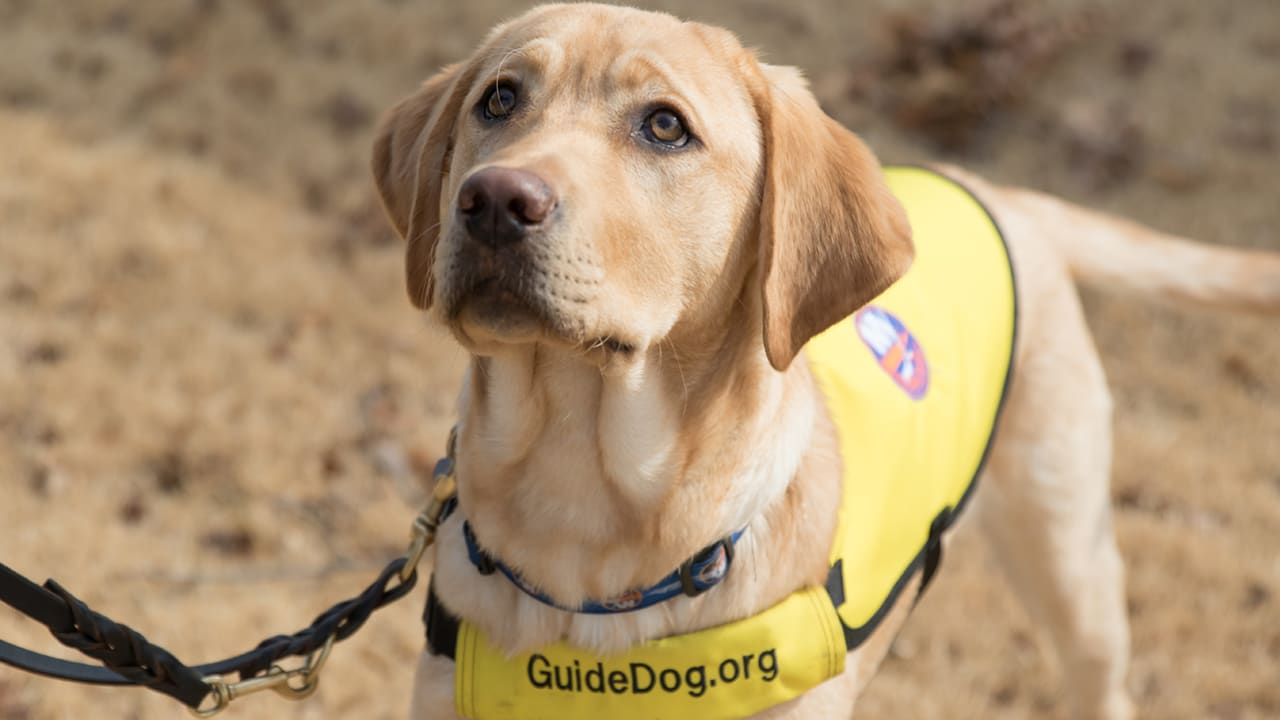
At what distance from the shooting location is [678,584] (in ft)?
7.80

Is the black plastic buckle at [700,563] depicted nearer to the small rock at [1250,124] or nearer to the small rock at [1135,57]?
the small rock at [1250,124]

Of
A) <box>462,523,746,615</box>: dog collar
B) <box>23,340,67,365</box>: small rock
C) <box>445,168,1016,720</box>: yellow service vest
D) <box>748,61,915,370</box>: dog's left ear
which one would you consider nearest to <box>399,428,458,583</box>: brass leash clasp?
<box>445,168,1016,720</box>: yellow service vest

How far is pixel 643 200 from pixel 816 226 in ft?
1.24

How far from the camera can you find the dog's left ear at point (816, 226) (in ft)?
7.78

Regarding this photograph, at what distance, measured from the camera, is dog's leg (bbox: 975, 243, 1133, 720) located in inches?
131

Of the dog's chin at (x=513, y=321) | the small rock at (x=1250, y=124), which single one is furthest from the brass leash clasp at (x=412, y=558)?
the small rock at (x=1250, y=124)

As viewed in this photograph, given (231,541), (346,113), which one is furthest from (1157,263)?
(346,113)

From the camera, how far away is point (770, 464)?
8.00 ft

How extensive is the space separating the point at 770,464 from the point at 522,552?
1.73ft

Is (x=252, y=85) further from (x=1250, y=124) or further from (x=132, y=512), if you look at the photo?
(x=1250, y=124)

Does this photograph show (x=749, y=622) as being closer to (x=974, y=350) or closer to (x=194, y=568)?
(x=974, y=350)

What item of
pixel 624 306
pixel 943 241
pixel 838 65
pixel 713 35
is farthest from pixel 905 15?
pixel 624 306

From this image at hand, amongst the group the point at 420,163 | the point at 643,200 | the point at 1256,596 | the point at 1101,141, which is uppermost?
the point at 420,163

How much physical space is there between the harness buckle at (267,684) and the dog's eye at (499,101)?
3.78 ft
